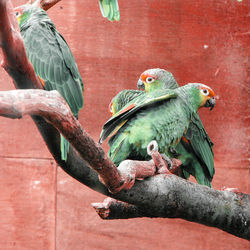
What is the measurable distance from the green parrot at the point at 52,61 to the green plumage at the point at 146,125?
190 millimetres

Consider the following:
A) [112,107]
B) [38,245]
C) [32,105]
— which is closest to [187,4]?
[112,107]

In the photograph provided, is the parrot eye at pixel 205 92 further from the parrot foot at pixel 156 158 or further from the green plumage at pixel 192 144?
the parrot foot at pixel 156 158

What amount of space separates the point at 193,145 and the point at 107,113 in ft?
3.17

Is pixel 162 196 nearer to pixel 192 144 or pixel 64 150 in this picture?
pixel 64 150

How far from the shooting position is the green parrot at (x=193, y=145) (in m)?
2.35

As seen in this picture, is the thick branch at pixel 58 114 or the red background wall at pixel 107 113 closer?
the thick branch at pixel 58 114

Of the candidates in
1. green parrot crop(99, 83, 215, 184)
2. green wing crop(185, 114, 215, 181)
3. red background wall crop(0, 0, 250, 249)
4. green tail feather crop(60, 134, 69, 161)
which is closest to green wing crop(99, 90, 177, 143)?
green parrot crop(99, 83, 215, 184)

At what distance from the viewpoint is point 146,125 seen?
2.10 metres

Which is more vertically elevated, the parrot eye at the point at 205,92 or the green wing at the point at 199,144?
the parrot eye at the point at 205,92

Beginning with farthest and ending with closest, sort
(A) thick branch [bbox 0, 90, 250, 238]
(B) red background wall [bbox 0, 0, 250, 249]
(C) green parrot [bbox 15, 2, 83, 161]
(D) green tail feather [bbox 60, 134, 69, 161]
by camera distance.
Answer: (B) red background wall [bbox 0, 0, 250, 249], (C) green parrot [bbox 15, 2, 83, 161], (D) green tail feather [bbox 60, 134, 69, 161], (A) thick branch [bbox 0, 90, 250, 238]

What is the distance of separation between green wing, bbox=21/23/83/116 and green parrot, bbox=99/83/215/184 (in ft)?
0.62

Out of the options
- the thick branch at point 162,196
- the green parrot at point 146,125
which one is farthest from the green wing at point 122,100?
the thick branch at point 162,196

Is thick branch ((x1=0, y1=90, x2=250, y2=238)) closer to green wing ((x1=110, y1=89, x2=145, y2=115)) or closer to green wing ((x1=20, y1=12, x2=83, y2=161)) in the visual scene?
green wing ((x1=20, y1=12, x2=83, y2=161))

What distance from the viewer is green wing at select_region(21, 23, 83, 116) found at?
2037 mm
